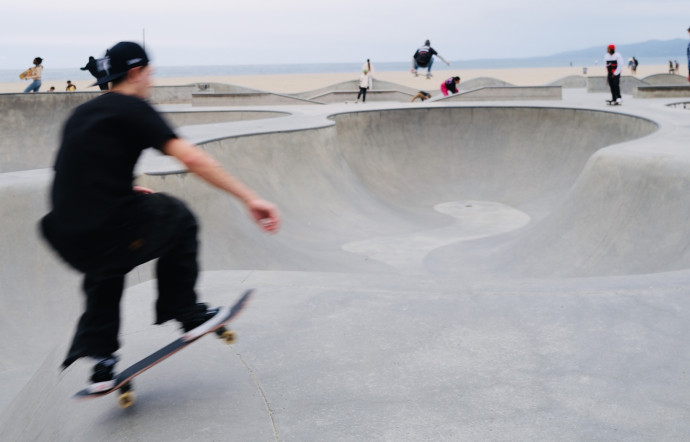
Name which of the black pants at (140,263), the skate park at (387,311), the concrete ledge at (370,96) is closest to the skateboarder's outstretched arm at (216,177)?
the black pants at (140,263)

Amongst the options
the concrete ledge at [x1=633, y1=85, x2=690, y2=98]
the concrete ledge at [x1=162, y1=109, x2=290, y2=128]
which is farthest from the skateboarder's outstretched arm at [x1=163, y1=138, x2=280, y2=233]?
the concrete ledge at [x1=633, y1=85, x2=690, y2=98]

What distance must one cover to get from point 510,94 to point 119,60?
2334 cm

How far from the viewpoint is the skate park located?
8.97 feet

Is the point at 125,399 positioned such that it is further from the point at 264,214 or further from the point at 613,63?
the point at 613,63

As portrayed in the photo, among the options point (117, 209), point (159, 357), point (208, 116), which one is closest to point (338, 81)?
point (208, 116)

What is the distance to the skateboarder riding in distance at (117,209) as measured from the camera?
2.43 m

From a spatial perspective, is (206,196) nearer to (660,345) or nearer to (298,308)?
(298,308)

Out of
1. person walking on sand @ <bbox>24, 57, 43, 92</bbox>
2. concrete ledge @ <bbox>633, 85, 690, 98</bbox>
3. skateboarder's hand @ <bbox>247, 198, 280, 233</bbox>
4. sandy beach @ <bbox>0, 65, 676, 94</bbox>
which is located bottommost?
skateboarder's hand @ <bbox>247, 198, 280, 233</bbox>

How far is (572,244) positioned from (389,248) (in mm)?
3439

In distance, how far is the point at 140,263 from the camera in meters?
2.61

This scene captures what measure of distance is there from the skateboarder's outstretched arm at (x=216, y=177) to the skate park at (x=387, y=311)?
0.86 meters

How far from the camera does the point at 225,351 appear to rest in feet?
11.0

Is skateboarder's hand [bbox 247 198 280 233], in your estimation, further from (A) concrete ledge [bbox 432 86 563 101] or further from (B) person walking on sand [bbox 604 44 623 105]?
(A) concrete ledge [bbox 432 86 563 101]

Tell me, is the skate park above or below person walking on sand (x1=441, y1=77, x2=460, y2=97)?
below
